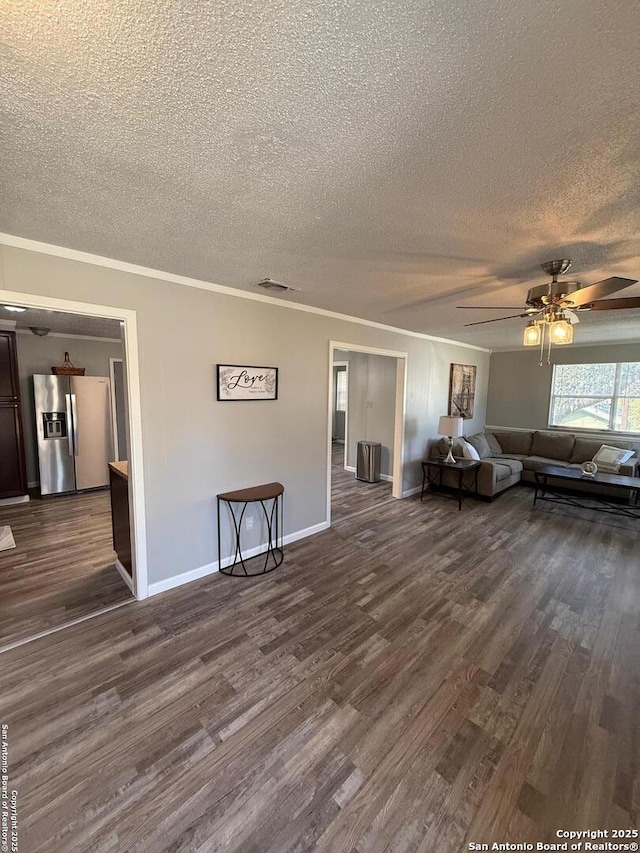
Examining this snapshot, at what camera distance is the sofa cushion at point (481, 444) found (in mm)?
5957

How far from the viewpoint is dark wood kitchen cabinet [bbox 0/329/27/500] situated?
446 cm

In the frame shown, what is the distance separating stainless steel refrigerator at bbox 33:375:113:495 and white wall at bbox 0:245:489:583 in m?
3.04

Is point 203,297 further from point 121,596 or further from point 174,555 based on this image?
point 121,596

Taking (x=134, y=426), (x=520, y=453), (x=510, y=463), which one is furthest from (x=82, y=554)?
(x=520, y=453)

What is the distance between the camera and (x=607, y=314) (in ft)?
12.1

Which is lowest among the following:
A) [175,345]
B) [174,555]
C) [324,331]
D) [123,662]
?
[123,662]

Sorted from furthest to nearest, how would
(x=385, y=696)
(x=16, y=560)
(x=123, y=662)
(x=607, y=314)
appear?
(x=607, y=314), (x=16, y=560), (x=123, y=662), (x=385, y=696)

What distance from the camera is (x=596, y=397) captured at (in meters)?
5.97

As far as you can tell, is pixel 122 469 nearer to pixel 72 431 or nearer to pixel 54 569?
pixel 54 569

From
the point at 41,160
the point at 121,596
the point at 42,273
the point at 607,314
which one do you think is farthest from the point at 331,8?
the point at 607,314

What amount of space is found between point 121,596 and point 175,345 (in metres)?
2.02

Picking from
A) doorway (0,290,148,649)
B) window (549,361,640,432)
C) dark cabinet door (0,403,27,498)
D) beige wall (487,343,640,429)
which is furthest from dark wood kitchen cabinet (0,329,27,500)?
window (549,361,640,432)

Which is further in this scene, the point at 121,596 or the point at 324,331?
the point at 324,331

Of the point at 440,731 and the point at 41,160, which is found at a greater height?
the point at 41,160
